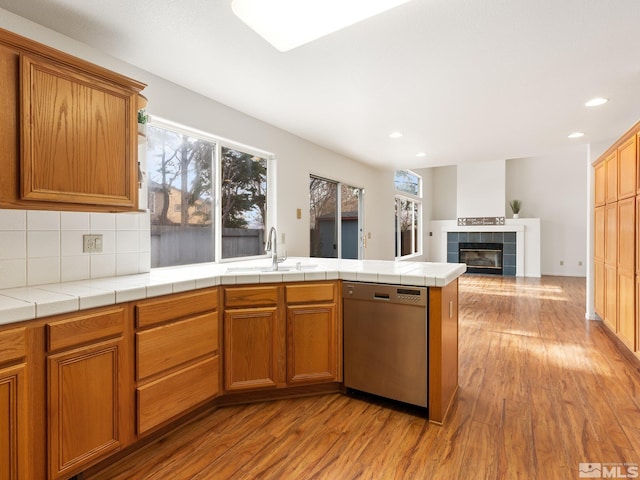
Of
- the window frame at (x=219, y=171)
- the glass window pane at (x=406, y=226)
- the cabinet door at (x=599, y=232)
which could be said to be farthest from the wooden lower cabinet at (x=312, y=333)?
the glass window pane at (x=406, y=226)

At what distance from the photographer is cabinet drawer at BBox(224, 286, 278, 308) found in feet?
7.39

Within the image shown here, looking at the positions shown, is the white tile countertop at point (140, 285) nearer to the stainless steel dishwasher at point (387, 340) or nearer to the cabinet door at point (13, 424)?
the stainless steel dishwasher at point (387, 340)

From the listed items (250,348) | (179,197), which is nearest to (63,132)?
(179,197)

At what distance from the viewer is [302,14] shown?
5.46ft

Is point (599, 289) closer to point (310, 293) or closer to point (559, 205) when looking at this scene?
point (310, 293)

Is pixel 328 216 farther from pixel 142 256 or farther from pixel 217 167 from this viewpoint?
pixel 142 256

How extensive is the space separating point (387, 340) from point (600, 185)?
350 centimetres

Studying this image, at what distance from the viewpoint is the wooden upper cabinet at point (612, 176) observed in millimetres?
3350

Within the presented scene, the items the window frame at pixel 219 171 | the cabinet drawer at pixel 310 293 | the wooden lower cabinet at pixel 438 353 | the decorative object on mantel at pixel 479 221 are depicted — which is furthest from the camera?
the decorative object on mantel at pixel 479 221

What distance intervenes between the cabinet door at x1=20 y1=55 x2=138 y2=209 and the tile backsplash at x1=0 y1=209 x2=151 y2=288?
0.35 m

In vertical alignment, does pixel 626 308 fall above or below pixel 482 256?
below

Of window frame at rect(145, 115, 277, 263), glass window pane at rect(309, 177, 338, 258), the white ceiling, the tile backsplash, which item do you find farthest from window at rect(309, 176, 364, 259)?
the tile backsplash

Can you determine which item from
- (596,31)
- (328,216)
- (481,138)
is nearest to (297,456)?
(596,31)

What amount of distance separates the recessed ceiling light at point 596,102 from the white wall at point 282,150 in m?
2.81
